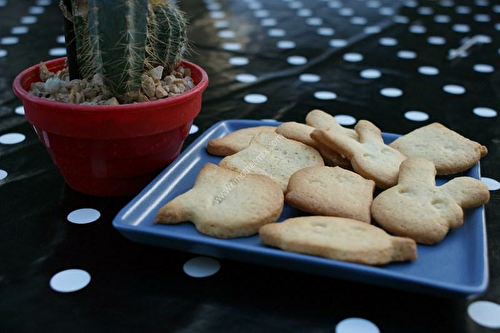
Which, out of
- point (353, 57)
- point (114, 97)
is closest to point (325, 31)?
point (353, 57)

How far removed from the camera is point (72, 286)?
0.58 meters

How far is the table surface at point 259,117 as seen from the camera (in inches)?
21.4

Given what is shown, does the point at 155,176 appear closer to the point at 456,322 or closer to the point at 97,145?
the point at 97,145

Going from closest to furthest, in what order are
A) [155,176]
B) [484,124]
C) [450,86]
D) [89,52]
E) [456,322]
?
[456,322], [89,52], [155,176], [484,124], [450,86]

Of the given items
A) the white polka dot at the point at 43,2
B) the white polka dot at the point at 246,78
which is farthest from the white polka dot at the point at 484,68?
the white polka dot at the point at 43,2

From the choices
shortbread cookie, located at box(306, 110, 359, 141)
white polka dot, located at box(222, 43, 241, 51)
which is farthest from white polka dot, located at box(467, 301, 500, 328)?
white polka dot, located at box(222, 43, 241, 51)

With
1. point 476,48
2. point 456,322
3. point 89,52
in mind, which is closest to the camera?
point 456,322

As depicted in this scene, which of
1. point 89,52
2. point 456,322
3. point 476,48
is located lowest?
point 476,48

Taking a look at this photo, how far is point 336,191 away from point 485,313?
0.22m

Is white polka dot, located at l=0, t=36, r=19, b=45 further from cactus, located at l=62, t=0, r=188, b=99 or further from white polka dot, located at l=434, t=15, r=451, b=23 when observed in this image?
white polka dot, located at l=434, t=15, r=451, b=23

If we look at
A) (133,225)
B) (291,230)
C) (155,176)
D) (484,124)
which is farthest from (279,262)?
(484,124)

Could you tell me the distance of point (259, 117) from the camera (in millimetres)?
1140

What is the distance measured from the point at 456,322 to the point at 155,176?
1.53ft

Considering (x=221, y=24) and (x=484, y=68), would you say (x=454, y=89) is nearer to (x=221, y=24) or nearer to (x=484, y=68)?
(x=484, y=68)
